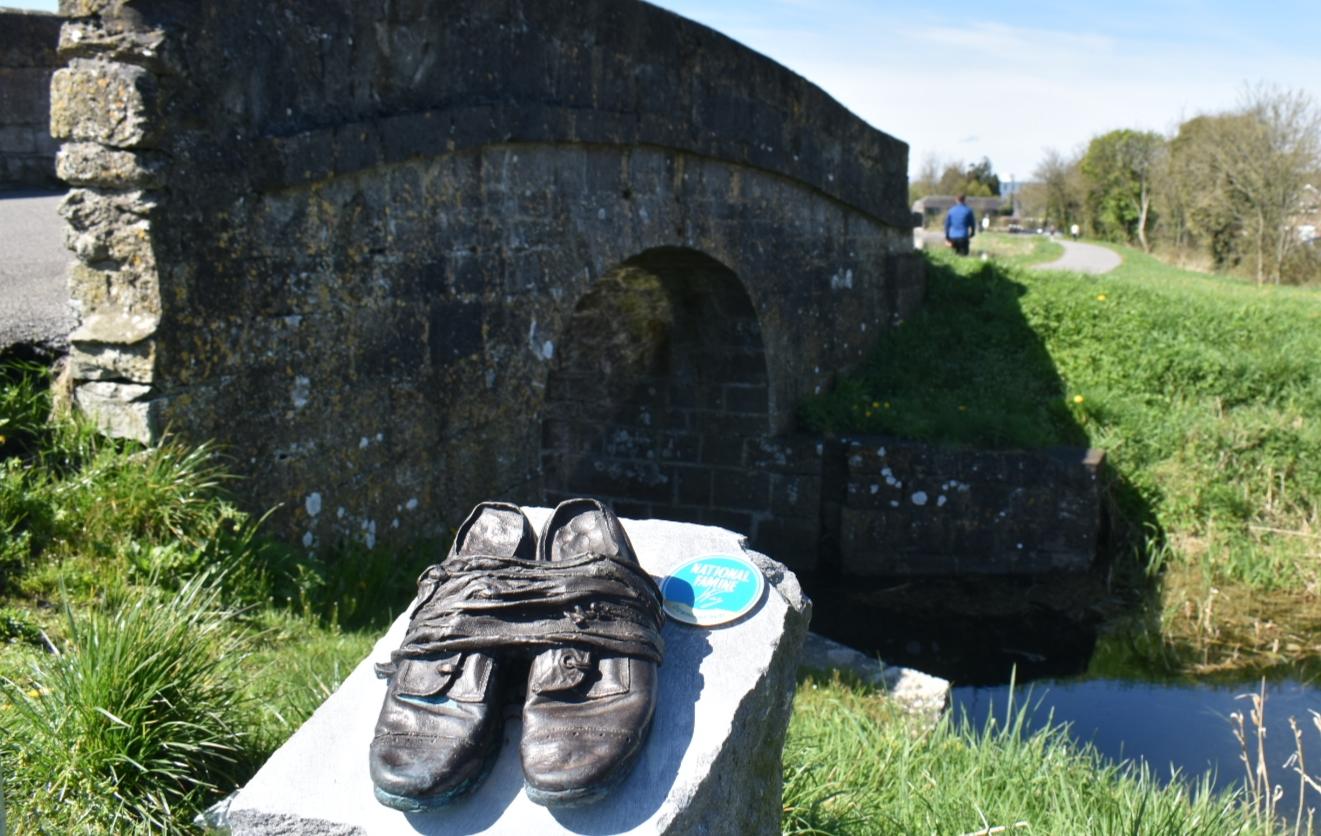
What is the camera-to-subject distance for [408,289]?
510 cm

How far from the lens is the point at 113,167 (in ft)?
12.8

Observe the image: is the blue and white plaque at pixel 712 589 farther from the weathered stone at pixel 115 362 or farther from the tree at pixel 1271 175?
the tree at pixel 1271 175

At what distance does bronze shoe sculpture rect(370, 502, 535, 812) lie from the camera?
1.93 metres

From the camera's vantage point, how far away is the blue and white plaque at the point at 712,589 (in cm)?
236

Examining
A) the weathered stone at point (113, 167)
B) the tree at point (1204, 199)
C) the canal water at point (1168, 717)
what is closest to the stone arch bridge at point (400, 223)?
the weathered stone at point (113, 167)

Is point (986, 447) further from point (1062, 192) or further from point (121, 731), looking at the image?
point (1062, 192)

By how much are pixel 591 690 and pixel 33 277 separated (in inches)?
187

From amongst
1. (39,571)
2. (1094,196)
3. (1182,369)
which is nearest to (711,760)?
(39,571)

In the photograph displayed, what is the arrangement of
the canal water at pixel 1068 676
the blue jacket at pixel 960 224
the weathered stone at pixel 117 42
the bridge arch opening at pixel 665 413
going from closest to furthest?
the weathered stone at pixel 117 42 → the canal water at pixel 1068 676 → the bridge arch opening at pixel 665 413 → the blue jacket at pixel 960 224

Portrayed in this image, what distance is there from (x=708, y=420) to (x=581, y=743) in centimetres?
737

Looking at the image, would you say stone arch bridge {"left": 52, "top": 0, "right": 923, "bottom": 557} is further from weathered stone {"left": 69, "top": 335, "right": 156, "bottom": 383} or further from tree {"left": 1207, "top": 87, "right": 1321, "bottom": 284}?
tree {"left": 1207, "top": 87, "right": 1321, "bottom": 284}

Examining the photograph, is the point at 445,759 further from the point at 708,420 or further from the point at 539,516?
the point at 708,420

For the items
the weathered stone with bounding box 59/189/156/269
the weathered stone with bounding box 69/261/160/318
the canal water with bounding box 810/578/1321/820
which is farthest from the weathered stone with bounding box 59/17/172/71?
the canal water with bounding box 810/578/1321/820

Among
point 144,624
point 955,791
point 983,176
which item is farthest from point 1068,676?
point 983,176
